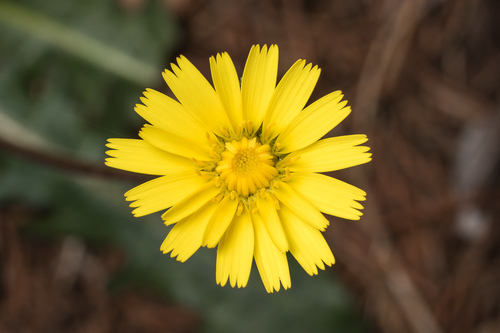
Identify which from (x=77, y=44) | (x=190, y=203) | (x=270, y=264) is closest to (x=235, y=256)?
(x=270, y=264)

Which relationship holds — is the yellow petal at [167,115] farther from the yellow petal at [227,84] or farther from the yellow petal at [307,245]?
the yellow petal at [307,245]

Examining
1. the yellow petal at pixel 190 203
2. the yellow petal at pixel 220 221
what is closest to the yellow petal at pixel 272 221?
the yellow petal at pixel 220 221

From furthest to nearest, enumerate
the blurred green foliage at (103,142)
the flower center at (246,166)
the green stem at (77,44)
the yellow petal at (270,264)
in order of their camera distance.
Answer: the green stem at (77,44) < the blurred green foliage at (103,142) < the flower center at (246,166) < the yellow petal at (270,264)

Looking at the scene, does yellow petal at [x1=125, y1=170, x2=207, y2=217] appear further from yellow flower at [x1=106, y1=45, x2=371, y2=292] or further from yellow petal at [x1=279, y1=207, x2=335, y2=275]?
yellow petal at [x1=279, y1=207, x2=335, y2=275]

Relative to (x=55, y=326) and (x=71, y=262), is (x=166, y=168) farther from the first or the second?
(x=55, y=326)

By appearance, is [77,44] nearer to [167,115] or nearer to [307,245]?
[167,115]

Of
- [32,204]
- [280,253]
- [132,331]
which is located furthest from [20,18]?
[280,253]

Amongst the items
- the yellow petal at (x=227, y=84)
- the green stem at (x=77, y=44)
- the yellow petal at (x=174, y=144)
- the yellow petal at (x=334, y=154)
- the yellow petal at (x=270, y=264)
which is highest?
the green stem at (x=77, y=44)
